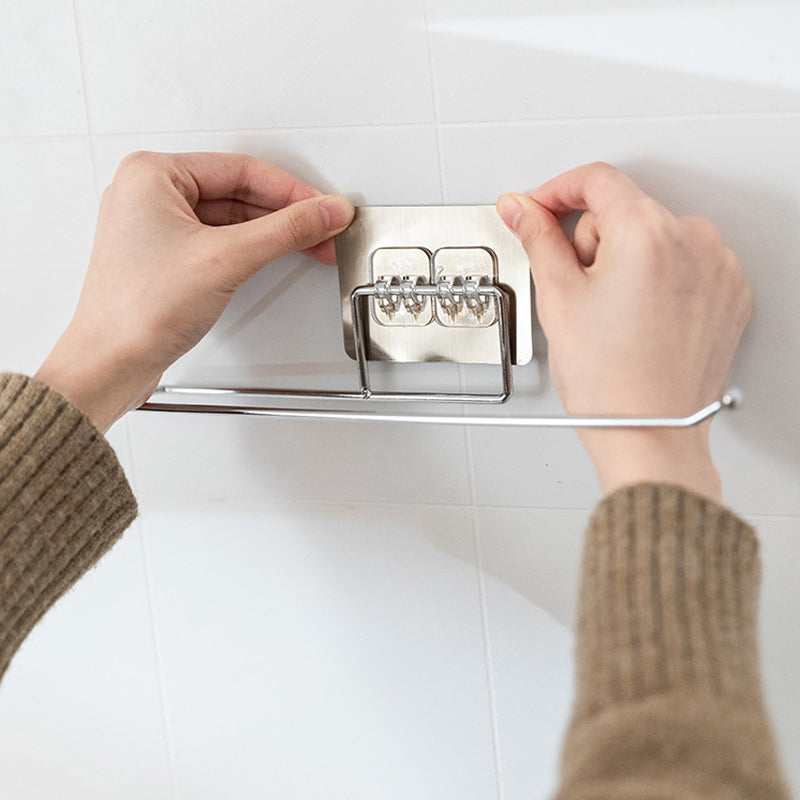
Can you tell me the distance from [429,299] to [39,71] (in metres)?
0.38

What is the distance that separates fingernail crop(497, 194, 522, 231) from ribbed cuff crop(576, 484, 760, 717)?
23 centimetres

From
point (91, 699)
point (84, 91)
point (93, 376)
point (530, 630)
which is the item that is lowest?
point (91, 699)

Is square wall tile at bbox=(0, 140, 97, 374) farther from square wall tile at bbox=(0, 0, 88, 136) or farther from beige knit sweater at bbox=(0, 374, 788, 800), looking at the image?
beige knit sweater at bbox=(0, 374, 788, 800)

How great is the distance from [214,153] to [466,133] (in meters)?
0.20

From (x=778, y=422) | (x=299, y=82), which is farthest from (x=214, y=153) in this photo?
(x=778, y=422)

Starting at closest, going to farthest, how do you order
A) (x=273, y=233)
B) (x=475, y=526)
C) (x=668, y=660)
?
(x=668, y=660), (x=273, y=233), (x=475, y=526)

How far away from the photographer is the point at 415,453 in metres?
0.86

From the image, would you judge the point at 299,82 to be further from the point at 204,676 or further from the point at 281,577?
the point at 204,676

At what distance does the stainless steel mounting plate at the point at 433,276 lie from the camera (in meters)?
0.77

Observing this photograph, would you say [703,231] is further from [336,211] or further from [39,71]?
[39,71]

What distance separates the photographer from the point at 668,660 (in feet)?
1.72

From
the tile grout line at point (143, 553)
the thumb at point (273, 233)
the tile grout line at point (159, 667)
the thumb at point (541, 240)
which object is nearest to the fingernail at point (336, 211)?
the thumb at point (273, 233)

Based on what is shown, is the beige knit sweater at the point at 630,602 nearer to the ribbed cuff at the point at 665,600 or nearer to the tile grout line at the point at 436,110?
the ribbed cuff at the point at 665,600

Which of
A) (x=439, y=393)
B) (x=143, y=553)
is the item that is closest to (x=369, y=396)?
(x=439, y=393)
